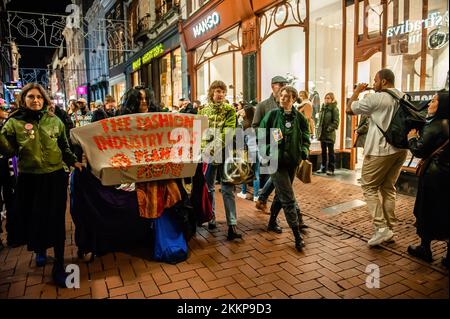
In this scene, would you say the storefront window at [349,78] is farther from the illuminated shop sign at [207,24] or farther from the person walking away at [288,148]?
the person walking away at [288,148]

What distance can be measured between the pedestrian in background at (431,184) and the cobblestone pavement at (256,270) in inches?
13.3

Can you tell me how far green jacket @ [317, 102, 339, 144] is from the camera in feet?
26.6

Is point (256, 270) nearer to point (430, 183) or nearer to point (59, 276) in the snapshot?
point (430, 183)

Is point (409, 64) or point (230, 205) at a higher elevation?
point (409, 64)

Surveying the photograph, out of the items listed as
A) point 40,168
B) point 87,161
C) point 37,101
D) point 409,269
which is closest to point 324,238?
point 409,269

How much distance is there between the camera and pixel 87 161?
12.2 feet

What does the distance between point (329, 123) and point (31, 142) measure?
6450mm

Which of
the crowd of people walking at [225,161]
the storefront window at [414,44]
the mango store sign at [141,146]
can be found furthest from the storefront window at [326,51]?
the mango store sign at [141,146]

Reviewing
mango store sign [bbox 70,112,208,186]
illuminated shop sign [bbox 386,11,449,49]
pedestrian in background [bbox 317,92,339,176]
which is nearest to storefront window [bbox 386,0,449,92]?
illuminated shop sign [bbox 386,11,449,49]

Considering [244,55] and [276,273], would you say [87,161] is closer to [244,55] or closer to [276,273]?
[276,273]

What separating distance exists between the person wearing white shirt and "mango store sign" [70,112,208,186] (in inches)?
79.9

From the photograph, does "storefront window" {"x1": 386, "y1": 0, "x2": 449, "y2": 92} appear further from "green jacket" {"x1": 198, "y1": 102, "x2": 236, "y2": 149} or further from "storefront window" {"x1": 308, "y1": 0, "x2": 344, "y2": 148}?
"storefront window" {"x1": 308, "y1": 0, "x2": 344, "y2": 148}

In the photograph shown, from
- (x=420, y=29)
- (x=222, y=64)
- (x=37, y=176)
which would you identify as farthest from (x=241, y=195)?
(x=222, y=64)

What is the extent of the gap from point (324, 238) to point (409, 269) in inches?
44.7
